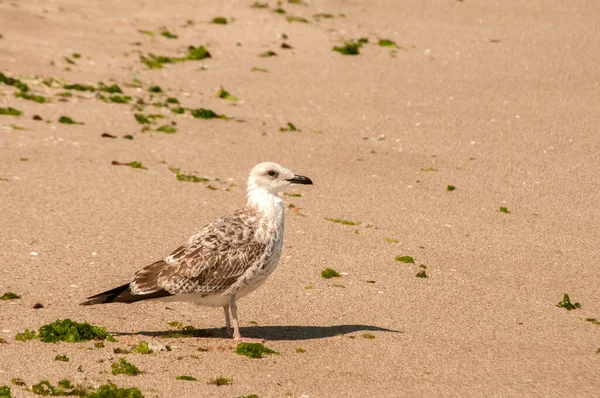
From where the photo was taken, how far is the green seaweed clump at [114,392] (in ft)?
26.3

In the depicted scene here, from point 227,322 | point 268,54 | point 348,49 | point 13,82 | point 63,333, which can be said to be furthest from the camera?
point 348,49

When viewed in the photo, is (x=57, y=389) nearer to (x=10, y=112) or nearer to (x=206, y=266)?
(x=206, y=266)

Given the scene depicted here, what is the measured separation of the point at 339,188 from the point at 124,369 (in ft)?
24.4

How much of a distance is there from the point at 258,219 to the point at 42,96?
9.53m

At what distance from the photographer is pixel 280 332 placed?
1017 cm

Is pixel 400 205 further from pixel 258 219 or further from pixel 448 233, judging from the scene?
pixel 258 219

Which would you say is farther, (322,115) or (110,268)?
(322,115)

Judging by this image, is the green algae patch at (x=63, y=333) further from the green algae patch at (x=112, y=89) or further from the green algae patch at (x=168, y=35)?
the green algae patch at (x=168, y=35)

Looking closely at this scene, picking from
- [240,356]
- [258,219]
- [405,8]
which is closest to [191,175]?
[258,219]

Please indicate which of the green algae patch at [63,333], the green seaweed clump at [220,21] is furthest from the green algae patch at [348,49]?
the green algae patch at [63,333]

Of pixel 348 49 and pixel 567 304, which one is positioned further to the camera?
pixel 348 49

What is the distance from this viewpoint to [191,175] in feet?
50.8

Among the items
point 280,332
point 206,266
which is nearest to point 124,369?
point 206,266

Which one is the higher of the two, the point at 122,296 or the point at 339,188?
the point at 122,296
